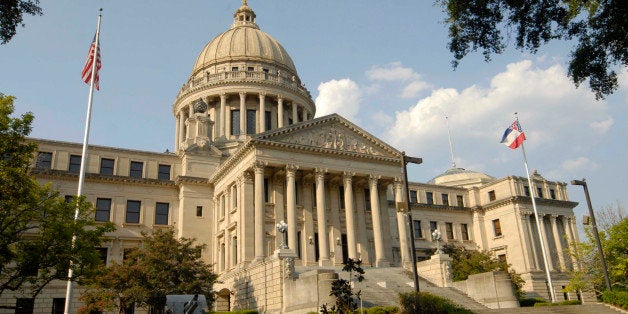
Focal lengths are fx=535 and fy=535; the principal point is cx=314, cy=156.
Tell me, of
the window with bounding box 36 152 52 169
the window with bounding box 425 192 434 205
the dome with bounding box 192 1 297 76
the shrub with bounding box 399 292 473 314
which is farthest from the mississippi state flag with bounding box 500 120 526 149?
the window with bounding box 36 152 52 169

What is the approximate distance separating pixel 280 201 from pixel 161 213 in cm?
1302

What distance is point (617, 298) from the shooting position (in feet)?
105

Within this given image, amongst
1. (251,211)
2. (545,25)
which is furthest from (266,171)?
(545,25)

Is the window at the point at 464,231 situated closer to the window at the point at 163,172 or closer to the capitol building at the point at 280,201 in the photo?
the capitol building at the point at 280,201

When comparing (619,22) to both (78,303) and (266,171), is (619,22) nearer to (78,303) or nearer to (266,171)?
(266,171)

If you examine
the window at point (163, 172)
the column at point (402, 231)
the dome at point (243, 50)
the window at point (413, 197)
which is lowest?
the column at point (402, 231)

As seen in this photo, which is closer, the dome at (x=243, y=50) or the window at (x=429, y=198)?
the window at (x=429, y=198)

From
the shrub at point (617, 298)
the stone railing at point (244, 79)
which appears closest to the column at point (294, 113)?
the stone railing at point (244, 79)

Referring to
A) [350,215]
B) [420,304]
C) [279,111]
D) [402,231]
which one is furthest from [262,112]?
[420,304]

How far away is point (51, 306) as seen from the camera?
43531 millimetres

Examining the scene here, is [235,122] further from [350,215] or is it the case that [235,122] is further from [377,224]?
[377,224]

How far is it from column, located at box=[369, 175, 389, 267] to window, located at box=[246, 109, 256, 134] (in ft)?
74.2

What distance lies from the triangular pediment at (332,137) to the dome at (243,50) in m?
26.4

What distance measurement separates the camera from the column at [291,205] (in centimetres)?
4125
